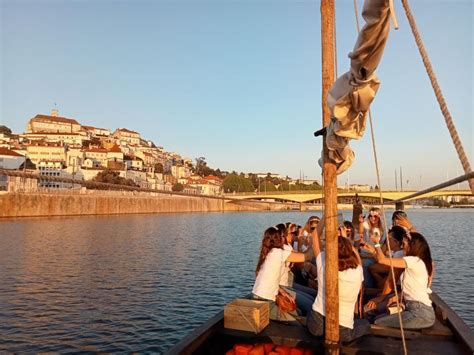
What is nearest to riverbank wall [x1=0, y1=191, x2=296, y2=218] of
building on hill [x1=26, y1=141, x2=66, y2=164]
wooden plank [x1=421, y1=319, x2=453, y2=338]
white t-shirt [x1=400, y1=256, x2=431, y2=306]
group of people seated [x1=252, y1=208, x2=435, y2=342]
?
group of people seated [x1=252, y1=208, x2=435, y2=342]

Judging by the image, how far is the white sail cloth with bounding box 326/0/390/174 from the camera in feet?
7.00

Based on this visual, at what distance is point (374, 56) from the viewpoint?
232 centimetres

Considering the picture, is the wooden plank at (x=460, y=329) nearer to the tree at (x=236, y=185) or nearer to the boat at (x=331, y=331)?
the boat at (x=331, y=331)

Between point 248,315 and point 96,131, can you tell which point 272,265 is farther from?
point 96,131

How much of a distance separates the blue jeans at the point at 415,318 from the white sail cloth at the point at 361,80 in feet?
9.24

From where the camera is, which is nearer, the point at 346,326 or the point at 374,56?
the point at 374,56

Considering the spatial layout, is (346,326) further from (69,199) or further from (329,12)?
(69,199)

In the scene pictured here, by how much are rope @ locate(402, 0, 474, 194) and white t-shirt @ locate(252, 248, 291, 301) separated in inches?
121

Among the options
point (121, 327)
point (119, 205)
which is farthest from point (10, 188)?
point (121, 327)

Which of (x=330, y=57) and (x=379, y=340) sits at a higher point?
(x=330, y=57)

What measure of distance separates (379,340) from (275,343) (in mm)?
1335

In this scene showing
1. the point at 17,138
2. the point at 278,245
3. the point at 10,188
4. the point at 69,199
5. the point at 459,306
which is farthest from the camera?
the point at 17,138

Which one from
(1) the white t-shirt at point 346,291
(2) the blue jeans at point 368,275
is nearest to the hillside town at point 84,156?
(2) the blue jeans at point 368,275

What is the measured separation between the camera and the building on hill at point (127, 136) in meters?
161
